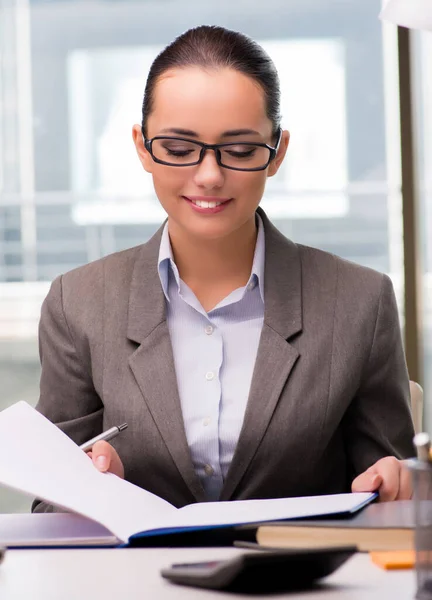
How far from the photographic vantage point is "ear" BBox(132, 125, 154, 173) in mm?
1592

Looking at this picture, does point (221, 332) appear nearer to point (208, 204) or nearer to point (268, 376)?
point (268, 376)

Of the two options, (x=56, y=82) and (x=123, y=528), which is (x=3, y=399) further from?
(x=123, y=528)

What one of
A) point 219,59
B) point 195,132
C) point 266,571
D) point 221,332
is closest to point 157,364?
point 221,332

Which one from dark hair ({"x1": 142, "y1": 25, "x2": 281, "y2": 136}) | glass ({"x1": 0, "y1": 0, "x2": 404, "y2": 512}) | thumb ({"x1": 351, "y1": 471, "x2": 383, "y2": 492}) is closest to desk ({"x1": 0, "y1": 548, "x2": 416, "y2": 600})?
thumb ({"x1": 351, "y1": 471, "x2": 383, "y2": 492})

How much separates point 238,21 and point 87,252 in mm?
1209

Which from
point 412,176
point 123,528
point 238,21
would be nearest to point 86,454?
point 123,528

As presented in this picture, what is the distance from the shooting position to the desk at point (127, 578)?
3.05ft

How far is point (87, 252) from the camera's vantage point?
4242mm

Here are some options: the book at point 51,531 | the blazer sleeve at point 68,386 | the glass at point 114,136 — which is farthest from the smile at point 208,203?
the glass at point 114,136

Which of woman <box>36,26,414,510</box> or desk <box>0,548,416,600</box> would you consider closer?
desk <box>0,548,416,600</box>

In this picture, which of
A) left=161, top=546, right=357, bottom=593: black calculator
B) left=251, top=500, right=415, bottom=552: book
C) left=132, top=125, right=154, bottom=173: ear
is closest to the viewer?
left=161, top=546, right=357, bottom=593: black calculator

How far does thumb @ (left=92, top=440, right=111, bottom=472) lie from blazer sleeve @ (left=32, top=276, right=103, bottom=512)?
0.98 feet

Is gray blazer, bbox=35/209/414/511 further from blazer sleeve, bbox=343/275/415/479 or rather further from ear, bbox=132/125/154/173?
ear, bbox=132/125/154/173

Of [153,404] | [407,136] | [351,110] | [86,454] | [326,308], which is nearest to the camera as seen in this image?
[86,454]
